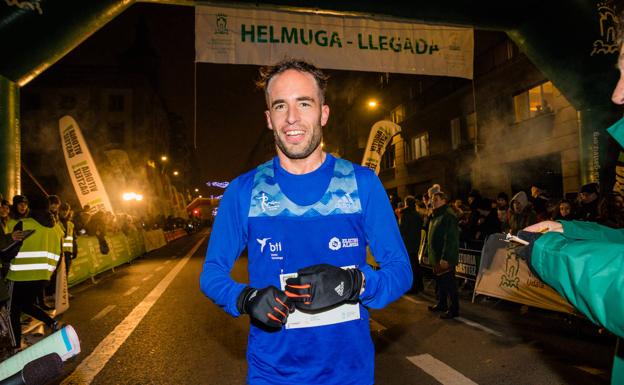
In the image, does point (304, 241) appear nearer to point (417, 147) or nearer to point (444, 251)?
point (444, 251)

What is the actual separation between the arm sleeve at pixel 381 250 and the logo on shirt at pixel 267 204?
39 cm

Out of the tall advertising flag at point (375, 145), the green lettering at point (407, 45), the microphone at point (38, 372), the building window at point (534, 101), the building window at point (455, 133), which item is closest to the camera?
the microphone at point (38, 372)

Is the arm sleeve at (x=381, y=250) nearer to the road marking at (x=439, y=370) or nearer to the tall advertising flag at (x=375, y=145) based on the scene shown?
the road marking at (x=439, y=370)

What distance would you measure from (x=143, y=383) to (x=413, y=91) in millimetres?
27184

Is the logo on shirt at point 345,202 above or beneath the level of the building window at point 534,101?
beneath

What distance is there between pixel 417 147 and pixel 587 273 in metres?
28.7

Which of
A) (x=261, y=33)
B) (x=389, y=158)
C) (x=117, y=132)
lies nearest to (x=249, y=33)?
(x=261, y=33)

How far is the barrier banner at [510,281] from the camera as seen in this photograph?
7.12 metres

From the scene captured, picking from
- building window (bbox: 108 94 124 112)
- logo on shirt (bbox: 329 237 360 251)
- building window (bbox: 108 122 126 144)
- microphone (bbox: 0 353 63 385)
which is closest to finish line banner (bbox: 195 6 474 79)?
logo on shirt (bbox: 329 237 360 251)

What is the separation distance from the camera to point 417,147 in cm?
2922

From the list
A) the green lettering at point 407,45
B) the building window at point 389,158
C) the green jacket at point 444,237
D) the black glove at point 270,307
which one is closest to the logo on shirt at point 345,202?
the black glove at point 270,307

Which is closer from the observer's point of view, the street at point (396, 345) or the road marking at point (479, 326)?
the street at point (396, 345)

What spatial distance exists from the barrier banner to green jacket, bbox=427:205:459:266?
75 centimetres

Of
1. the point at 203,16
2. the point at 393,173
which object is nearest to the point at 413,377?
the point at 203,16
